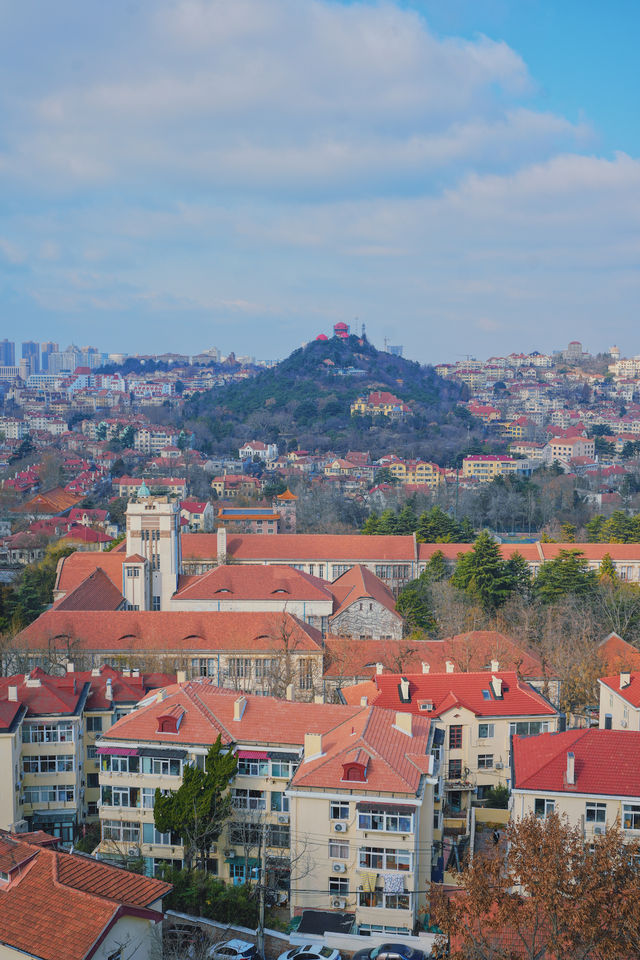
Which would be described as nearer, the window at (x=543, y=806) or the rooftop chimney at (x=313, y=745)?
the window at (x=543, y=806)

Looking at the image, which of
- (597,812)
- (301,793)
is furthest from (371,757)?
(597,812)

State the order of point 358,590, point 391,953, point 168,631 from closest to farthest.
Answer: point 391,953 → point 168,631 → point 358,590

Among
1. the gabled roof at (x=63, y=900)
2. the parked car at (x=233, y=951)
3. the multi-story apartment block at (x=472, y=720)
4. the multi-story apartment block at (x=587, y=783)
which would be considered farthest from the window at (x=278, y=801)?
the multi-story apartment block at (x=587, y=783)

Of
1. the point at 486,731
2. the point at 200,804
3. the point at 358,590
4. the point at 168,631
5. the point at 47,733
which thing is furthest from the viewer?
the point at 358,590

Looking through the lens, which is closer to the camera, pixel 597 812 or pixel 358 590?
pixel 597 812

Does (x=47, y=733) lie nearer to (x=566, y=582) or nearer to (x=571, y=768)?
(x=571, y=768)

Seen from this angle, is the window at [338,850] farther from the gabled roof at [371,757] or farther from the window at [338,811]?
the gabled roof at [371,757]

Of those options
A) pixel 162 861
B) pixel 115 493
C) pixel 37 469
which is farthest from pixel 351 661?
pixel 37 469

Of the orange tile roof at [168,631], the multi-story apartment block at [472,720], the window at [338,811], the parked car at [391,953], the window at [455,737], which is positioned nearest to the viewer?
the parked car at [391,953]
